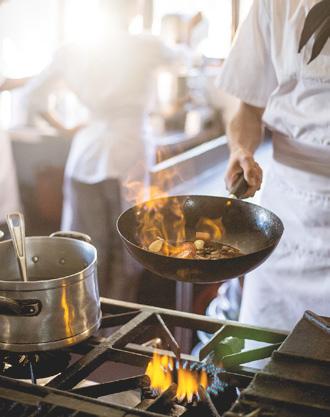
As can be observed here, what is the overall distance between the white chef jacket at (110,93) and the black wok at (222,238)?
193cm

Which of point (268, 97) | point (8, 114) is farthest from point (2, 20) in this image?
point (268, 97)

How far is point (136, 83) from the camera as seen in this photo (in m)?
3.24

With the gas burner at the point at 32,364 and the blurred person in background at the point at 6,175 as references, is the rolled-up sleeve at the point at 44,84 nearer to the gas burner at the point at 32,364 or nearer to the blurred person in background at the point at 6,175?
the blurred person in background at the point at 6,175

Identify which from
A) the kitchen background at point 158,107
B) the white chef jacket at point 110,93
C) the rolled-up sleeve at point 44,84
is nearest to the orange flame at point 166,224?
the kitchen background at point 158,107

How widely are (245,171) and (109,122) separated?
2.01 metres

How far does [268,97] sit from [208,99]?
342 cm

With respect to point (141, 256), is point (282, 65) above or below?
above

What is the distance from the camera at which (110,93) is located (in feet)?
10.6

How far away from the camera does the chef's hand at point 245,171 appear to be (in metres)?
1.45

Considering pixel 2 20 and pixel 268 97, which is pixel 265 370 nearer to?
pixel 268 97

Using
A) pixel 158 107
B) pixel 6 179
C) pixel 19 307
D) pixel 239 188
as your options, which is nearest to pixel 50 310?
pixel 19 307

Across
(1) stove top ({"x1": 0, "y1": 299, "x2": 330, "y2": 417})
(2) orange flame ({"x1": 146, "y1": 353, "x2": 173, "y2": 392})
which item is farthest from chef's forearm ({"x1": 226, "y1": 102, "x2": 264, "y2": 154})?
(2) orange flame ({"x1": 146, "y1": 353, "x2": 173, "y2": 392})

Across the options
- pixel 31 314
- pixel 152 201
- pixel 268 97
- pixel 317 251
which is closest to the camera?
pixel 31 314

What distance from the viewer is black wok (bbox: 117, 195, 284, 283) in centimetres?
108
